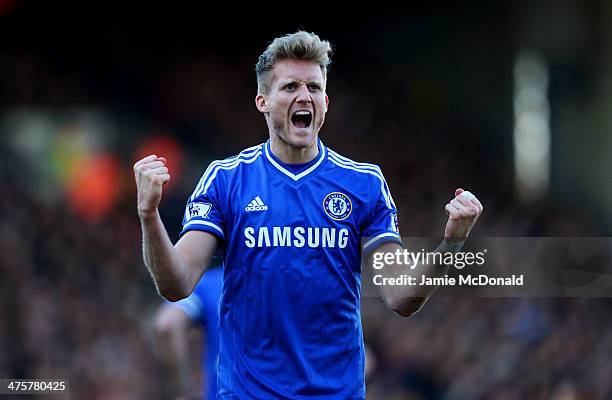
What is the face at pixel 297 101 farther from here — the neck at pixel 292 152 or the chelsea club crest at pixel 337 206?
the chelsea club crest at pixel 337 206

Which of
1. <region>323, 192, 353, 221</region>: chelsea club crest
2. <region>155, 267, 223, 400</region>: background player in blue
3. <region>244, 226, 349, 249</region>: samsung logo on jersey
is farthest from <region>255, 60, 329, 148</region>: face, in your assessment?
<region>155, 267, 223, 400</region>: background player in blue

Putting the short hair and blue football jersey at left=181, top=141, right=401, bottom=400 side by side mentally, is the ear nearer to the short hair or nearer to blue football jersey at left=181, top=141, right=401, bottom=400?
the short hair

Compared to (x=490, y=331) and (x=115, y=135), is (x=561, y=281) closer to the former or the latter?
(x=490, y=331)

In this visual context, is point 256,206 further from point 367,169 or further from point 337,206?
point 367,169

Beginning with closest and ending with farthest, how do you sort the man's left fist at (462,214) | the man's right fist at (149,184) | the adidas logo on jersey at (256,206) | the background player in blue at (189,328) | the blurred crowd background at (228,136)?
the man's right fist at (149,184), the man's left fist at (462,214), the adidas logo on jersey at (256,206), the background player in blue at (189,328), the blurred crowd background at (228,136)

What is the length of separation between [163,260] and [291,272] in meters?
0.50

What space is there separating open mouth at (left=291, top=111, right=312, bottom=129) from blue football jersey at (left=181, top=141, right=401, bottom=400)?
17 cm

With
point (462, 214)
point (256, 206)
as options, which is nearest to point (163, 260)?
point (256, 206)

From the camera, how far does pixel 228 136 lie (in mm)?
17328

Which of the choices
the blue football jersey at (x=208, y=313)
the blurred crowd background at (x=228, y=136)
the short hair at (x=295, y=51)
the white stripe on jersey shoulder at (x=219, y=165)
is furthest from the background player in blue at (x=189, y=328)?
the blurred crowd background at (x=228, y=136)

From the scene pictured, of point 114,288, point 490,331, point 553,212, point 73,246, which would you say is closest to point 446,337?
point 490,331

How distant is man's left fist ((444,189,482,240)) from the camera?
12.8 feet

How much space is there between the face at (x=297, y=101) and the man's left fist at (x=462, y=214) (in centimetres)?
65

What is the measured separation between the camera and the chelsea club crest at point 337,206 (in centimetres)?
416
